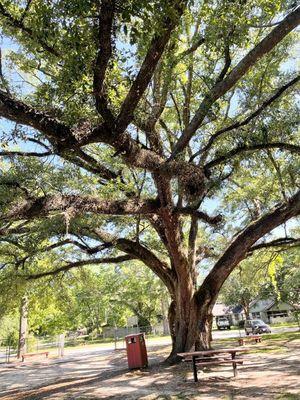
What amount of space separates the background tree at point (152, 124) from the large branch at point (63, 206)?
30 mm

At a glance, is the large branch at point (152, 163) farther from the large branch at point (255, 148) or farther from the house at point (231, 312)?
the house at point (231, 312)

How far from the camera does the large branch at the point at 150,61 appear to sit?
14.7 ft

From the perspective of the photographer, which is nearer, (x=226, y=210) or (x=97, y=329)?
(x=226, y=210)

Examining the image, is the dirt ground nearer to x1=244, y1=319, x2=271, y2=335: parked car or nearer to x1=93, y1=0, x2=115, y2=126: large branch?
x1=93, y1=0, x2=115, y2=126: large branch

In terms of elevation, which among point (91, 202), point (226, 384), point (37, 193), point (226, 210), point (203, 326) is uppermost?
point (226, 210)

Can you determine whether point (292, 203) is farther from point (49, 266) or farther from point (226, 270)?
point (49, 266)

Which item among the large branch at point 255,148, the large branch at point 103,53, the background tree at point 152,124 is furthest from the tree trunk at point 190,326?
the large branch at point 103,53

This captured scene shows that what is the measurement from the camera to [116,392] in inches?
328

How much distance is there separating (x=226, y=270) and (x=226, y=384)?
14.9 feet

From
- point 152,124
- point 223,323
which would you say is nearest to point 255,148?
point 152,124

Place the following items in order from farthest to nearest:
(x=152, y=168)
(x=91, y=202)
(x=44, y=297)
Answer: (x=44, y=297) → (x=91, y=202) → (x=152, y=168)

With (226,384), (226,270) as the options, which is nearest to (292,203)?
(226,270)

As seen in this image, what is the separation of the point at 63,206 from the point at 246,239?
5.84 metres

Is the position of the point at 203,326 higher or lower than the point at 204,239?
lower
